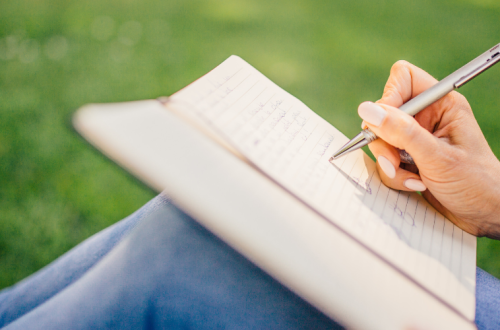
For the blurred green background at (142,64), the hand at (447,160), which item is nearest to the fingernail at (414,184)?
the hand at (447,160)

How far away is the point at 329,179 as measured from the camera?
62 centimetres

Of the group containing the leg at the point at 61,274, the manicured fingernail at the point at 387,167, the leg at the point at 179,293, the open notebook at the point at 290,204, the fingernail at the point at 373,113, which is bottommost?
the leg at the point at 61,274

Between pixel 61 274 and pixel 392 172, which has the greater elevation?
pixel 392 172

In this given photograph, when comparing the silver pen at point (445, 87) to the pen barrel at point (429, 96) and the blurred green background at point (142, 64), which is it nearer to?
Answer: the pen barrel at point (429, 96)

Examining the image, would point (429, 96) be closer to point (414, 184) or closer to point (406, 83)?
point (406, 83)

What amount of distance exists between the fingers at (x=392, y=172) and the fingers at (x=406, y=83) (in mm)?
137

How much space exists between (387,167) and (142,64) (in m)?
1.95

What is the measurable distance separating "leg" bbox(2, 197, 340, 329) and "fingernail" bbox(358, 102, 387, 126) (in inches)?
15.1

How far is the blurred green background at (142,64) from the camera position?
4.69ft

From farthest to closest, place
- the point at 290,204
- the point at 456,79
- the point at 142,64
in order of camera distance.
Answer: the point at 142,64
the point at 456,79
the point at 290,204

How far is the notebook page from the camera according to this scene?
534mm

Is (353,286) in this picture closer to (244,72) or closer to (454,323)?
(454,323)

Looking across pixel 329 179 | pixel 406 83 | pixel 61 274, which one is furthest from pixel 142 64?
pixel 329 179

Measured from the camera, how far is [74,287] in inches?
24.2
